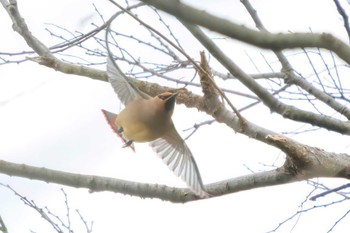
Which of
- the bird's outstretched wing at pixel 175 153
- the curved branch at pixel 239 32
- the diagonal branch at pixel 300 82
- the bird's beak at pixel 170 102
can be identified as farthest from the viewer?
the bird's outstretched wing at pixel 175 153

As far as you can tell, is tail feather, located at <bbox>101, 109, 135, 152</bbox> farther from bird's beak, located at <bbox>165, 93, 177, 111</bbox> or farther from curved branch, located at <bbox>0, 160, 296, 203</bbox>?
curved branch, located at <bbox>0, 160, 296, 203</bbox>

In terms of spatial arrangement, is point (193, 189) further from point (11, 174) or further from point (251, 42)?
point (251, 42)

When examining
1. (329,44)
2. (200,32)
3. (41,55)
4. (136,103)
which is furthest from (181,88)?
(329,44)

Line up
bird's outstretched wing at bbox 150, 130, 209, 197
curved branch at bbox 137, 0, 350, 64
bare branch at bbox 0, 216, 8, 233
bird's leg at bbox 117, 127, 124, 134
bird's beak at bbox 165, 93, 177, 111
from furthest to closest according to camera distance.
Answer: bird's outstretched wing at bbox 150, 130, 209, 197
bird's leg at bbox 117, 127, 124, 134
bird's beak at bbox 165, 93, 177, 111
bare branch at bbox 0, 216, 8, 233
curved branch at bbox 137, 0, 350, 64

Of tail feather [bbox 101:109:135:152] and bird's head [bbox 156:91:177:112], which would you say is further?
tail feather [bbox 101:109:135:152]

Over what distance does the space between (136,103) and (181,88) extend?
0.82 feet

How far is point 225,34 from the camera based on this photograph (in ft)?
3.79

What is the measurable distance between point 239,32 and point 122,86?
2228 mm

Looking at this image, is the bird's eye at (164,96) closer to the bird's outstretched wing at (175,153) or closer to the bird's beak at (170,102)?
the bird's beak at (170,102)

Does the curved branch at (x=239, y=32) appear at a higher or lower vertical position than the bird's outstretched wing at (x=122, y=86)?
lower

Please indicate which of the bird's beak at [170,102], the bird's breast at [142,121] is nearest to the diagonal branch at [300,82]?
the bird's beak at [170,102]

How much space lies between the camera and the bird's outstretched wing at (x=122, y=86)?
3.30m

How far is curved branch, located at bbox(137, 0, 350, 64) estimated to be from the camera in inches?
42.5

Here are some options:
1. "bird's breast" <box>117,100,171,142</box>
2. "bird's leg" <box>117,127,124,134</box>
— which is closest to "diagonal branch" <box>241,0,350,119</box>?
"bird's breast" <box>117,100,171,142</box>
